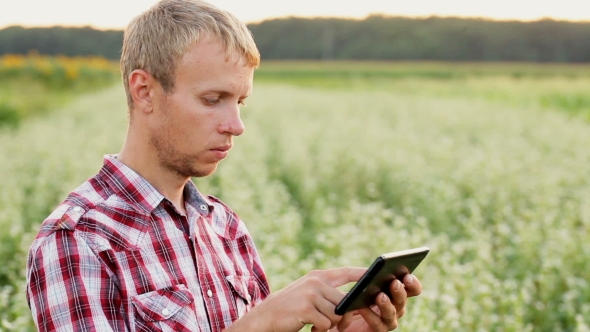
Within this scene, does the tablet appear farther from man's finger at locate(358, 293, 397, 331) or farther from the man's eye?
the man's eye

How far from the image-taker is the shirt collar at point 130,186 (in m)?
1.55

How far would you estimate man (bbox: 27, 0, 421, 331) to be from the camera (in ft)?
4.56

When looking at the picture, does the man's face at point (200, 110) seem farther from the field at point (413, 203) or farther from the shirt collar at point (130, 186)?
the field at point (413, 203)

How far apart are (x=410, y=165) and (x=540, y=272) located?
3.38m

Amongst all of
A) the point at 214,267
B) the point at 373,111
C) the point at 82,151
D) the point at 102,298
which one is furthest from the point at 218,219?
the point at 373,111

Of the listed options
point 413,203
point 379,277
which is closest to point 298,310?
point 379,277

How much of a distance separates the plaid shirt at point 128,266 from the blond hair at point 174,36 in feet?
0.76

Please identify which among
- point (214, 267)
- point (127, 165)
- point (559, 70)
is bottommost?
point (559, 70)

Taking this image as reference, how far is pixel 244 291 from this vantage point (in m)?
1.70

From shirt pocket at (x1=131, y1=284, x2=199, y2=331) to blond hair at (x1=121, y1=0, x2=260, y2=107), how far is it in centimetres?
43

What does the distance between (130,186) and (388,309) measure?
62 cm

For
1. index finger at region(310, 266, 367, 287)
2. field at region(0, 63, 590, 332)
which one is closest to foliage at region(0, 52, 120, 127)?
field at region(0, 63, 590, 332)

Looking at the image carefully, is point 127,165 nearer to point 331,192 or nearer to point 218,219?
point 218,219

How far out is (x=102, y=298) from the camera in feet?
4.60
